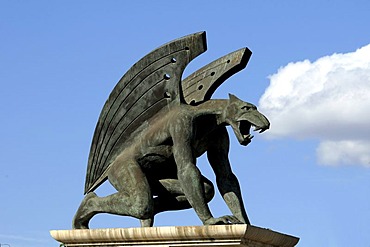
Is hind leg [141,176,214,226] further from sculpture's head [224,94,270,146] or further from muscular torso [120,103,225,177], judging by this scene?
sculpture's head [224,94,270,146]

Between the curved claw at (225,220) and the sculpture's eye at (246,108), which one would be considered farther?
the sculpture's eye at (246,108)

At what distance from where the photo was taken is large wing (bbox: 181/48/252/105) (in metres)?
10.5

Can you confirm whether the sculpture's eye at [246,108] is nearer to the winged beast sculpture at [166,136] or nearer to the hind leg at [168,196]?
the winged beast sculpture at [166,136]

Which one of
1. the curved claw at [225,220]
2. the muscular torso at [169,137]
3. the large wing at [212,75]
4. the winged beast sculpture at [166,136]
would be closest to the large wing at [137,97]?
the winged beast sculpture at [166,136]

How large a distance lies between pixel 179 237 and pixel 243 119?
4.78 ft

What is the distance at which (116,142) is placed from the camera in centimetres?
1101

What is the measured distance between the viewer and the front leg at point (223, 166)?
10.5m

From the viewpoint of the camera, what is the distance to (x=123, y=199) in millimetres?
10352

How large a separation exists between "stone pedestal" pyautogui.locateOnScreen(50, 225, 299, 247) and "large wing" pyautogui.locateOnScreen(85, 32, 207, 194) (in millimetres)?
857

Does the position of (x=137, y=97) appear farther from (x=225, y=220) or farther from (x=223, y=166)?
(x=225, y=220)

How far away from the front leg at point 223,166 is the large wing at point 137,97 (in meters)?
0.65

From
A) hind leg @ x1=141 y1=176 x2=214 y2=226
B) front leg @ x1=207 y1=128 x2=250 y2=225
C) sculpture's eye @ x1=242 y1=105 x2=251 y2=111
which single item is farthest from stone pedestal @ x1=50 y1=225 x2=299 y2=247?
sculpture's eye @ x1=242 y1=105 x2=251 y2=111

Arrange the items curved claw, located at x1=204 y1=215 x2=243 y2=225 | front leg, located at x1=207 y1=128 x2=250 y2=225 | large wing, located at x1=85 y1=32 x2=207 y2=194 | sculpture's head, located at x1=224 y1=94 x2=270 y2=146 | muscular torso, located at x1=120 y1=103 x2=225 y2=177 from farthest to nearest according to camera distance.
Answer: large wing, located at x1=85 y1=32 x2=207 y2=194 < front leg, located at x1=207 y1=128 x2=250 y2=225 < muscular torso, located at x1=120 y1=103 x2=225 y2=177 < sculpture's head, located at x1=224 y1=94 x2=270 y2=146 < curved claw, located at x1=204 y1=215 x2=243 y2=225

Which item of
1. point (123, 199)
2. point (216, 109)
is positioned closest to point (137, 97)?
point (216, 109)
